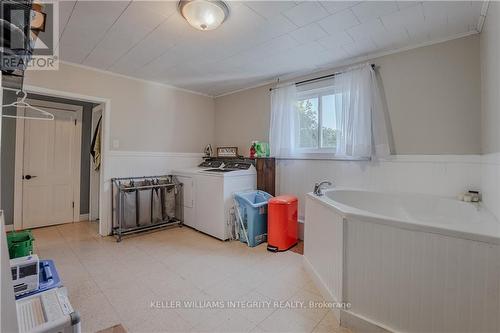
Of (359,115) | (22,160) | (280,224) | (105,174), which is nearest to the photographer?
(359,115)

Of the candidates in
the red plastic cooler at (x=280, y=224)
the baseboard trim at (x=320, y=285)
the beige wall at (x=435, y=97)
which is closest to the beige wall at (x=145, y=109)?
the red plastic cooler at (x=280, y=224)

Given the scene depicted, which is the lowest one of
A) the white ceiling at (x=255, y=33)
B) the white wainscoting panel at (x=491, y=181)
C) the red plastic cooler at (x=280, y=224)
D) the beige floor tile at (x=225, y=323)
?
the beige floor tile at (x=225, y=323)

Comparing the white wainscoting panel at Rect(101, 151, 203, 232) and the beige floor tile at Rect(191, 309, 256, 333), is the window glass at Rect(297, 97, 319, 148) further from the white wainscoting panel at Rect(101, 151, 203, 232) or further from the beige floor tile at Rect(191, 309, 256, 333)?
the beige floor tile at Rect(191, 309, 256, 333)

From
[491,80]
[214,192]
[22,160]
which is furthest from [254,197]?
[22,160]

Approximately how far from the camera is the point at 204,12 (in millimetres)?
1767

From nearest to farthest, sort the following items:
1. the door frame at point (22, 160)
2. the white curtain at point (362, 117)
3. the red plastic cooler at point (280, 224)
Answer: the white curtain at point (362, 117)
the red plastic cooler at point (280, 224)
the door frame at point (22, 160)

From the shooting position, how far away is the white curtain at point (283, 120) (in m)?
3.18

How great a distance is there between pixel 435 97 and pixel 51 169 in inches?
205

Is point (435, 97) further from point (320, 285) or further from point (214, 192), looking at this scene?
point (214, 192)

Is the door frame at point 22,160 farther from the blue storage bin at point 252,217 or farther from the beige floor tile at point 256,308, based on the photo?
the beige floor tile at point 256,308

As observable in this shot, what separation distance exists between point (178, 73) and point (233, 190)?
1800 mm

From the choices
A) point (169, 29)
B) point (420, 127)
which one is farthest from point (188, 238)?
point (420, 127)

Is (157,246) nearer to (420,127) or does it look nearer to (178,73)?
(178,73)

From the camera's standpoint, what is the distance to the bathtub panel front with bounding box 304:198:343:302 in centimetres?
163
